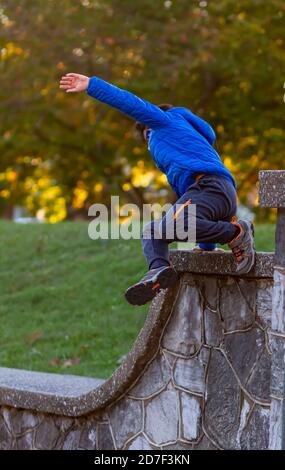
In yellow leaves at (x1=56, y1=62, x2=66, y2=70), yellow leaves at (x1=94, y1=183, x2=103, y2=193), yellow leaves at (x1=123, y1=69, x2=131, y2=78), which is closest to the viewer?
yellow leaves at (x1=123, y1=69, x2=131, y2=78)

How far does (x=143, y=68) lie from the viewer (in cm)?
1641

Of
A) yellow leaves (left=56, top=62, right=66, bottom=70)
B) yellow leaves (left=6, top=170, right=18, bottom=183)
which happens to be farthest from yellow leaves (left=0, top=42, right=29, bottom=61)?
yellow leaves (left=6, top=170, right=18, bottom=183)

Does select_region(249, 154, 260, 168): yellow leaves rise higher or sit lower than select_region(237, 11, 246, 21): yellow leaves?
lower

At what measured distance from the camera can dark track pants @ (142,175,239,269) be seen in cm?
480

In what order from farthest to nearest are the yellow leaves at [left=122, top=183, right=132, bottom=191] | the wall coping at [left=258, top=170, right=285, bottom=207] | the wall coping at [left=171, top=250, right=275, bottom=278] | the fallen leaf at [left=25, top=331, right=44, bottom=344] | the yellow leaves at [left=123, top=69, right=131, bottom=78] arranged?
the yellow leaves at [left=122, top=183, right=132, bottom=191] → the yellow leaves at [left=123, top=69, right=131, bottom=78] → the fallen leaf at [left=25, top=331, right=44, bottom=344] → the wall coping at [left=171, top=250, right=275, bottom=278] → the wall coping at [left=258, top=170, right=285, bottom=207]

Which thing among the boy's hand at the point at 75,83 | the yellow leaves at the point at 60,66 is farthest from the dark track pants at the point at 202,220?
the yellow leaves at the point at 60,66

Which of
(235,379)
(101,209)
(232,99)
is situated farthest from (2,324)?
(232,99)

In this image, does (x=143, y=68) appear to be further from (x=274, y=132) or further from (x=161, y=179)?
(x=161, y=179)

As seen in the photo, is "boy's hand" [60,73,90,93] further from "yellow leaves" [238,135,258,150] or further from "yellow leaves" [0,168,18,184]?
"yellow leaves" [0,168,18,184]

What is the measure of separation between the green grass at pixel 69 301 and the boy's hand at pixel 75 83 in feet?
11.7

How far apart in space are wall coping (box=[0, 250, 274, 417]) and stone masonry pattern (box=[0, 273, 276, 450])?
0.16ft

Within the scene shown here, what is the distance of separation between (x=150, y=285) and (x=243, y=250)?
516mm
